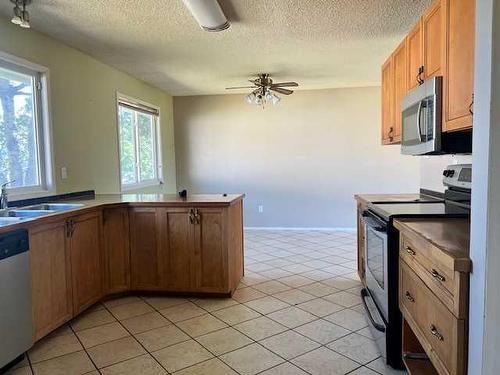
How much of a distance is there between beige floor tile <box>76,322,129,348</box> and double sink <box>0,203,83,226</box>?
2.95ft

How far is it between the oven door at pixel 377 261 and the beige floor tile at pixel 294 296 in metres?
0.61

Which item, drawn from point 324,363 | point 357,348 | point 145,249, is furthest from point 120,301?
point 357,348

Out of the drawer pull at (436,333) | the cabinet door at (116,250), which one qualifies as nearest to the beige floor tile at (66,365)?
the cabinet door at (116,250)

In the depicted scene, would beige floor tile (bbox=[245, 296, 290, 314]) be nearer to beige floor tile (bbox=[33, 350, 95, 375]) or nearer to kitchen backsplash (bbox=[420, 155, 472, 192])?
beige floor tile (bbox=[33, 350, 95, 375])

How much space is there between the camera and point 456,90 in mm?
2002

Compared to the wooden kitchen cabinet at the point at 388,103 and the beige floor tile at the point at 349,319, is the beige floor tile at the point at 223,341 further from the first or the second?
the wooden kitchen cabinet at the point at 388,103

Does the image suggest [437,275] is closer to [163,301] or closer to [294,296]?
[294,296]

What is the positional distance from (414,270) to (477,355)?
25.0 inches

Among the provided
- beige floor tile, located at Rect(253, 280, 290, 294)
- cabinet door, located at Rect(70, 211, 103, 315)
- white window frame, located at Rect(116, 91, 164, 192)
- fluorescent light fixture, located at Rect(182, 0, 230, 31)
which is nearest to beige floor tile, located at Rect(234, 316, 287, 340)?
beige floor tile, located at Rect(253, 280, 290, 294)

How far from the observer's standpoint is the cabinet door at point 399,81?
3.05m

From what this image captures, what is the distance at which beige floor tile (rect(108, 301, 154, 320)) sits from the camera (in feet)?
9.93

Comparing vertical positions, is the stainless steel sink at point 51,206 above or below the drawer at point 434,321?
above

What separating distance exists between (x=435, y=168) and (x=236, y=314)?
83.3 inches

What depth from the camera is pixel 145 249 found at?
341 centimetres
